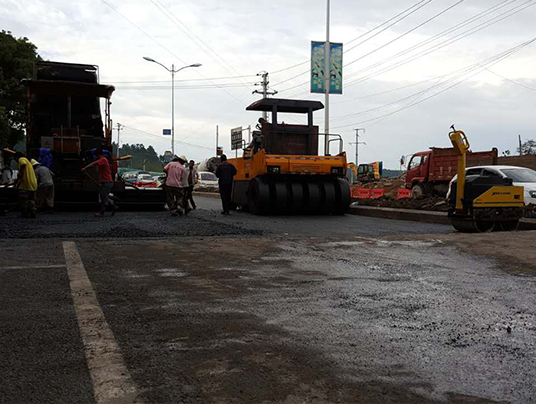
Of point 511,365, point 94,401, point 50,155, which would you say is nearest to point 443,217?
point 50,155

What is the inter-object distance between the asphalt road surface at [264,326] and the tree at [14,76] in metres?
29.3

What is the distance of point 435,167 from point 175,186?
1247 centimetres

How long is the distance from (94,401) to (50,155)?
1384cm

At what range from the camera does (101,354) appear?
3.06 meters

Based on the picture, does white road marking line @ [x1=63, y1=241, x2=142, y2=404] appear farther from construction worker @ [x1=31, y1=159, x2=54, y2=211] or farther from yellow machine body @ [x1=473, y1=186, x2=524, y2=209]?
construction worker @ [x1=31, y1=159, x2=54, y2=211]

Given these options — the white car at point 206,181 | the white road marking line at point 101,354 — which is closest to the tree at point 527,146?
the white car at point 206,181

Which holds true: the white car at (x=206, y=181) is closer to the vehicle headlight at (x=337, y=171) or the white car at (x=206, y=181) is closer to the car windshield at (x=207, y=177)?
the car windshield at (x=207, y=177)

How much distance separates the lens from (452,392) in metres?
2.59

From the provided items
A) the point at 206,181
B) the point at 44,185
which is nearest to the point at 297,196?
the point at 44,185

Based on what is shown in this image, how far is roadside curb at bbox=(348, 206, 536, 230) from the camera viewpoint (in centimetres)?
1220

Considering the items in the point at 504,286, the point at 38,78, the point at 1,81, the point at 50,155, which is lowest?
the point at 504,286

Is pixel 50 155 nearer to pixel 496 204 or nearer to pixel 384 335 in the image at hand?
pixel 496 204

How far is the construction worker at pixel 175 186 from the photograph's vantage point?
1466cm

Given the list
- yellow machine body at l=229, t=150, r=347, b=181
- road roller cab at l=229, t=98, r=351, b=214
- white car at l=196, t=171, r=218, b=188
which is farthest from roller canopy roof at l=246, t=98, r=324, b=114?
white car at l=196, t=171, r=218, b=188
